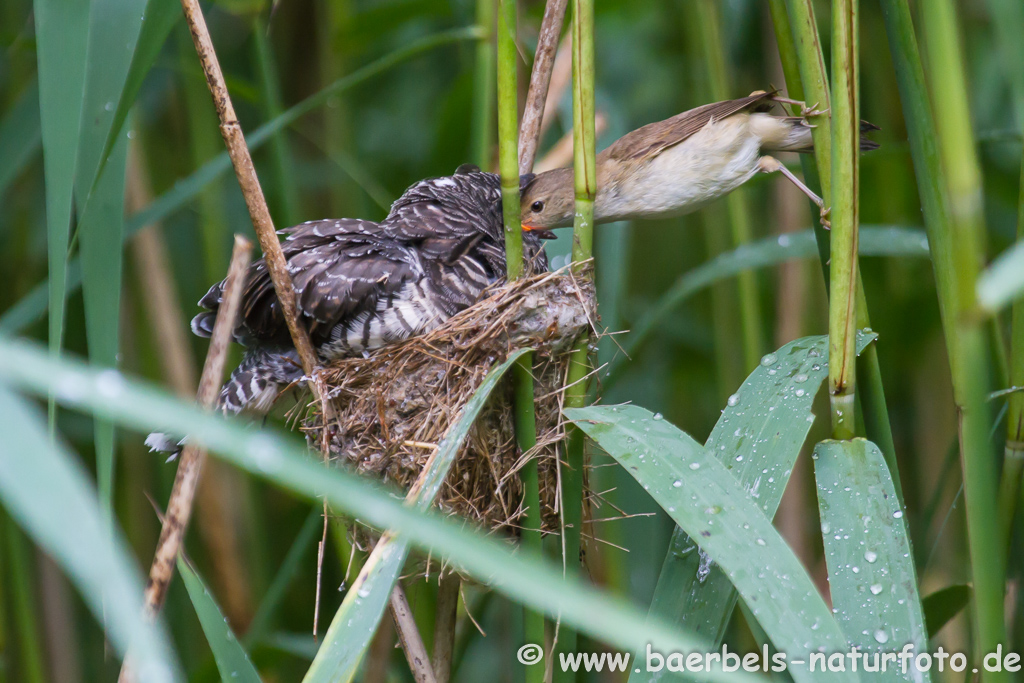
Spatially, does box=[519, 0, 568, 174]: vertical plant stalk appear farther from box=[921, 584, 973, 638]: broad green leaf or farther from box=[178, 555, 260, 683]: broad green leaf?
box=[921, 584, 973, 638]: broad green leaf

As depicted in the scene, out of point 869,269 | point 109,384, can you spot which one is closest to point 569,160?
point 869,269

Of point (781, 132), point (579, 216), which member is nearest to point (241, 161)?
point (579, 216)

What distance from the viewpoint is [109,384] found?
1.45 ft

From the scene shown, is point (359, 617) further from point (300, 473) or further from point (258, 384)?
point (258, 384)

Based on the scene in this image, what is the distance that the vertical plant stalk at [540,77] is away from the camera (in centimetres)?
114

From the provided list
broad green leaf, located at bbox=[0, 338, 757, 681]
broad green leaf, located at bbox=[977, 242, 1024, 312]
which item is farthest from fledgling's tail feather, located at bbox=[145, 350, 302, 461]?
broad green leaf, located at bbox=[977, 242, 1024, 312]

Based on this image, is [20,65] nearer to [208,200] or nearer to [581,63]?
[208,200]

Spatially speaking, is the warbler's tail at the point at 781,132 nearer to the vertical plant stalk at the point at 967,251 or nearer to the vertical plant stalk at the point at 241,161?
the vertical plant stalk at the point at 967,251

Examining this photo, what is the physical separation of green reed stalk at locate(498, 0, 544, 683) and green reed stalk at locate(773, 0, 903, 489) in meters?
0.33

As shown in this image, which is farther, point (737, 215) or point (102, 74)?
point (737, 215)

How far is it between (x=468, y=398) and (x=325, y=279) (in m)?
0.39

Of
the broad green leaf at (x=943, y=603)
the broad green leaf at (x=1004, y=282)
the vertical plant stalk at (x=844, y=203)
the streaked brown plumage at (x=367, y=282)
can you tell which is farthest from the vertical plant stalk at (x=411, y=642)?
the broad green leaf at (x=1004, y=282)

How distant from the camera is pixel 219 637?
855 mm

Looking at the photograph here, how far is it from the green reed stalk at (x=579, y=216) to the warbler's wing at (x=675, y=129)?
603mm
